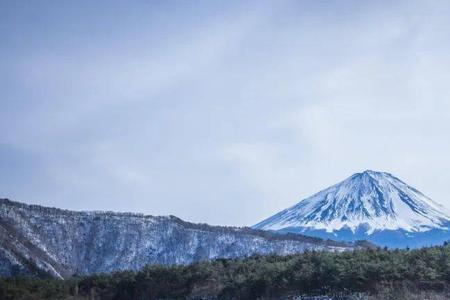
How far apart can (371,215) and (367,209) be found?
2.48 meters

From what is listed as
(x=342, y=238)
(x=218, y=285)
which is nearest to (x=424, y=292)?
(x=218, y=285)

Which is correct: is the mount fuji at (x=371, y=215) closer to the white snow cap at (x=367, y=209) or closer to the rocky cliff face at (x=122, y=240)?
the white snow cap at (x=367, y=209)

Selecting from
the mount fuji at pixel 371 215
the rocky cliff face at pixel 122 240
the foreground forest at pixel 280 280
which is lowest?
the foreground forest at pixel 280 280

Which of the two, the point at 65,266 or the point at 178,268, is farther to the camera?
the point at 65,266

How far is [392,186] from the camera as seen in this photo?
176 metres

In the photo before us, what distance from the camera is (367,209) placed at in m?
172

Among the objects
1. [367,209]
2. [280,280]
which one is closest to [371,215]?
[367,209]

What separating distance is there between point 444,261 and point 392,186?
156069mm

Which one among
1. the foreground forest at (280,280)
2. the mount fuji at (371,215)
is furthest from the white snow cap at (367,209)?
the foreground forest at (280,280)

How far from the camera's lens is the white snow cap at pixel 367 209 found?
162 m

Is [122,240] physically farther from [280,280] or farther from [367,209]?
[367,209]

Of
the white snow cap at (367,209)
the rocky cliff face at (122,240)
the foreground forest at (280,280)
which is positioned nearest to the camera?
the foreground forest at (280,280)

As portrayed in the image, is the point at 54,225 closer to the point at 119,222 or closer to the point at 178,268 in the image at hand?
the point at 119,222

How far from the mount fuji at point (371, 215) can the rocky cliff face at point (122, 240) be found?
182 ft
